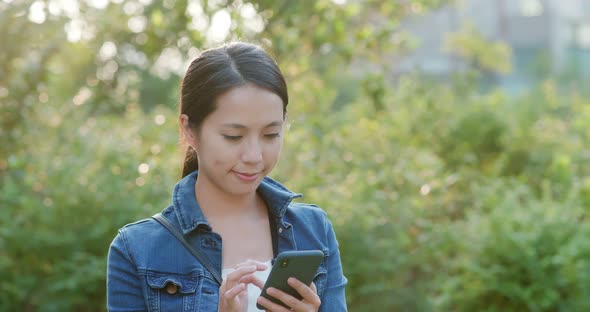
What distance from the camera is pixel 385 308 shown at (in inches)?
231

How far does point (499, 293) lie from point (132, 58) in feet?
48.4

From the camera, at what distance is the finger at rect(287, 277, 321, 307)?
2.30 meters

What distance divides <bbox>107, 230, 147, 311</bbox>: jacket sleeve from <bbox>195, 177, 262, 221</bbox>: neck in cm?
26

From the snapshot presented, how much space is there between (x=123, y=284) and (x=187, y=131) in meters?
0.48

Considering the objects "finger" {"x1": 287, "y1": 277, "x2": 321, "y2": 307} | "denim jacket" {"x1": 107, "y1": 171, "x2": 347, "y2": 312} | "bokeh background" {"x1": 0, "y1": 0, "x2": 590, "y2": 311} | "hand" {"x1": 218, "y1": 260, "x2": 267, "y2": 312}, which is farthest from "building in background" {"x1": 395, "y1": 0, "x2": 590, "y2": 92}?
"hand" {"x1": 218, "y1": 260, "x2": 267, "y2": 312}

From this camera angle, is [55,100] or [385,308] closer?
[385,308]

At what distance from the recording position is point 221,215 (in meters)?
2.58

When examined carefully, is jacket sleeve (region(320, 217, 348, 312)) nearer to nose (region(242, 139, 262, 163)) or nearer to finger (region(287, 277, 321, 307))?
finger (region(287, 277, 321, 307))

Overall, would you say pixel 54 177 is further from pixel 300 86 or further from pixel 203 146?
pixel 203 146

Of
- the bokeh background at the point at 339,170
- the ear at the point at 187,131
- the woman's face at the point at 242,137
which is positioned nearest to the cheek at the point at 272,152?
the woman's face at the point at 242,137

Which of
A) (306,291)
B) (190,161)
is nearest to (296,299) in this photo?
(306,291)

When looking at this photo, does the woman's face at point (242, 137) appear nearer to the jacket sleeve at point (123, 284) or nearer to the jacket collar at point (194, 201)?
the jacket collar at point (194, 201)

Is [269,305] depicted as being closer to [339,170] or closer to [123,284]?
[123,284]

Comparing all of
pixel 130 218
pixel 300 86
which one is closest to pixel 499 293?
pixel 130 218
